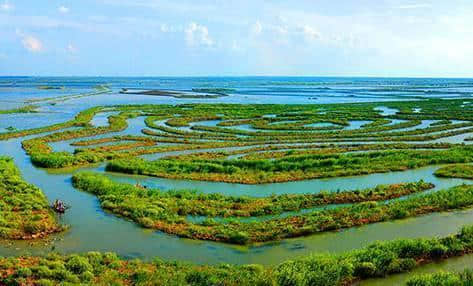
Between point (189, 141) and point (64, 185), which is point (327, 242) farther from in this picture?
point (189, 141)

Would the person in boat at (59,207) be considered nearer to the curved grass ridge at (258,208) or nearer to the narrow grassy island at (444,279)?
the curved grass ridge at (258,208)

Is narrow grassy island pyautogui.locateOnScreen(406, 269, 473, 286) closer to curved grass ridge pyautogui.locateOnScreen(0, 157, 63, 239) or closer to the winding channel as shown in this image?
the winding channel

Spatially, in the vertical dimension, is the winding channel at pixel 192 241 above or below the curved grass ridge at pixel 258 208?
below

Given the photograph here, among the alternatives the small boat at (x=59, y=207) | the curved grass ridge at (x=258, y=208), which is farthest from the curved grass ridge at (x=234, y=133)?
the small boat at (x=59, y=207)

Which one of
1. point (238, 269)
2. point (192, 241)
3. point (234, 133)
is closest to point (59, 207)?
point (192, 241)

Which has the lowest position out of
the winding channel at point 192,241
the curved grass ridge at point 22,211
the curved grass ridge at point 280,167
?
the winding channel at point 192,241

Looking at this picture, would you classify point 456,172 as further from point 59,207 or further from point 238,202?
Answer: point 59,207

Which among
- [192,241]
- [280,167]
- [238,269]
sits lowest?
[192,241]
